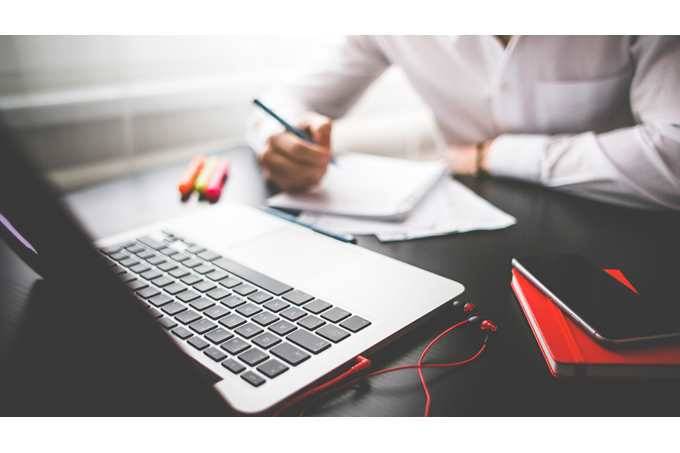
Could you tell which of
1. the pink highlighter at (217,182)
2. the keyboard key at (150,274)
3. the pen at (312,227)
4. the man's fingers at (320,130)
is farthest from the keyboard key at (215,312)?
the man's fingers at (320,130)

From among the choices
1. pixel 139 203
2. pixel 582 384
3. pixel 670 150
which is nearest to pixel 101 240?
pixel 139 203

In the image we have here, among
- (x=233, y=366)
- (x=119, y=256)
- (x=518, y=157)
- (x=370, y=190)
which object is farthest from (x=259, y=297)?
(x=518, y=157)

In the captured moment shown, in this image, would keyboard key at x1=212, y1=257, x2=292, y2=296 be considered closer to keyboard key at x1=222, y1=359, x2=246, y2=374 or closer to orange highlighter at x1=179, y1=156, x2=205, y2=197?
keyboard key at x1=222, y1=359, x2=246, y2=374

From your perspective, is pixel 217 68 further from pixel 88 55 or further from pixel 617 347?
pixel 617 347

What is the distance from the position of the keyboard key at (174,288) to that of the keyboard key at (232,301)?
2.1 inches

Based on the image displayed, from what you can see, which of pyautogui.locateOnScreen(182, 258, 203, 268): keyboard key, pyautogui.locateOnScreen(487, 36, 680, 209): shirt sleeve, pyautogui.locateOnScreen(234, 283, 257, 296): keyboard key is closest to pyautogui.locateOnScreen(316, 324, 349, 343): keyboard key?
pyautogui.locateOnScreen(234, 283, 257, 296): keyboard key

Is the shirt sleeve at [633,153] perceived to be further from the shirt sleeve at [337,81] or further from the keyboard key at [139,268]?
the keyboard key at [139,268]

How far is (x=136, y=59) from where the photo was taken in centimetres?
130

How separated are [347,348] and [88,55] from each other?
1.12 metres

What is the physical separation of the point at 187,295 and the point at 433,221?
35 cm

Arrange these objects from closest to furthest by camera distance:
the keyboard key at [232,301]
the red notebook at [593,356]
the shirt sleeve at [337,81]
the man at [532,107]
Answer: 1. the red notebook at [593,356]
2. the keyboard key at [232,301]
3. the man at [532,107]
4. the shirt sleeve at [337,81]

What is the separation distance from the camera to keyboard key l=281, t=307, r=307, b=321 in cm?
46

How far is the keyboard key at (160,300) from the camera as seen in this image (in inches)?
19.6

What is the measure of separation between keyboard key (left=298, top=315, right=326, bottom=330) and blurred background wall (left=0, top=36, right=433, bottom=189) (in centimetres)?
85
